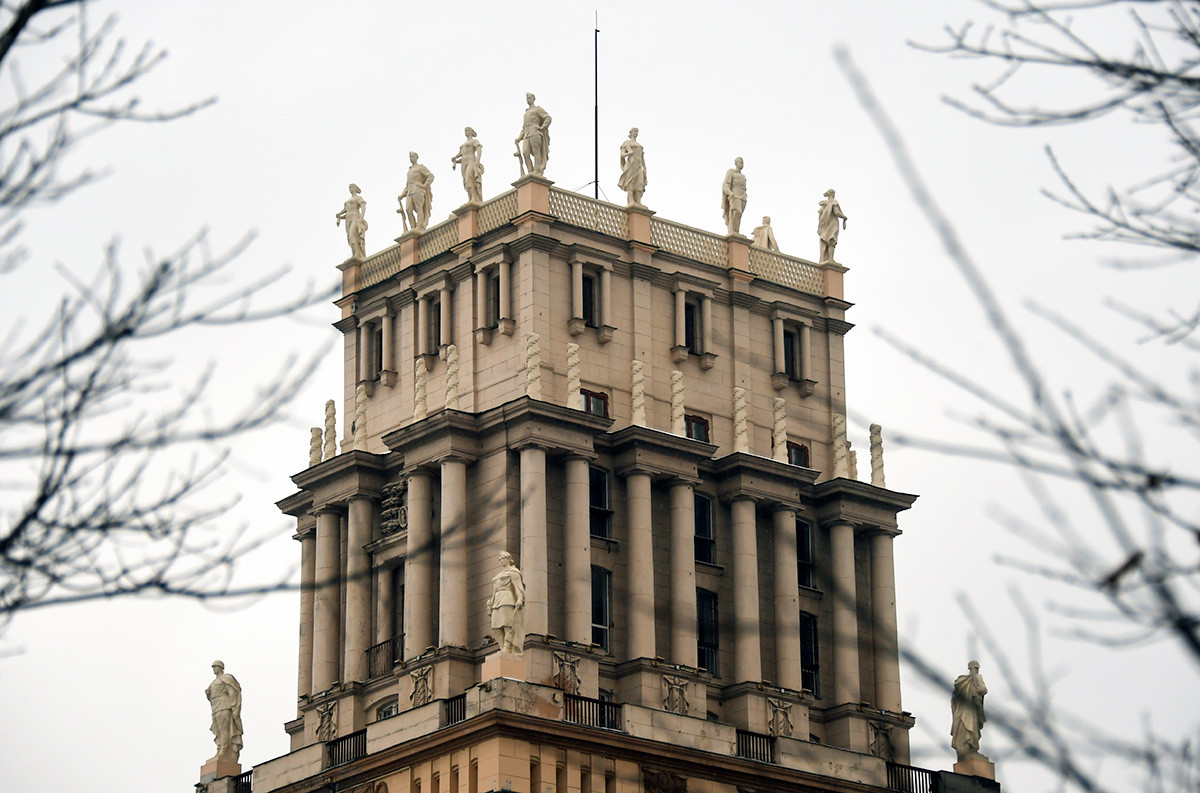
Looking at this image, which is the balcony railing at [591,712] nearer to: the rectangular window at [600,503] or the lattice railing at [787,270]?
the rectangular window at [600,503]

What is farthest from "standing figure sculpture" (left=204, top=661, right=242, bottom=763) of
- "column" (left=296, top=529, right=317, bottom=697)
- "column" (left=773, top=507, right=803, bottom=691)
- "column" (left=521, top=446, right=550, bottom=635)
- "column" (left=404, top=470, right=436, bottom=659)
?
"column" (left=773, top=507, right=803, bottom=691)

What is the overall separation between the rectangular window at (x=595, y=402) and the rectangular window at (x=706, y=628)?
5978 millimetres

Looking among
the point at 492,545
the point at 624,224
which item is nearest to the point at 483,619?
the point at 492,545

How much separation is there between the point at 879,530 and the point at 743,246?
9863 millimetres

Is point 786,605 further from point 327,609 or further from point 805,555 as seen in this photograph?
point 327,609

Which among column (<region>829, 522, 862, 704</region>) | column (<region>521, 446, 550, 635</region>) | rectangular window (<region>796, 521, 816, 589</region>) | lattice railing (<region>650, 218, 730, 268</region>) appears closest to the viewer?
column (<region>521, 446, 550, 635</region>)

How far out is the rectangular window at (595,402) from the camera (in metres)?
70.6

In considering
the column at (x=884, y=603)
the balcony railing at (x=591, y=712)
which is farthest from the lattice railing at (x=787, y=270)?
the balcony railing at (x=591, y=712)

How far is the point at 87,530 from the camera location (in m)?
18.9

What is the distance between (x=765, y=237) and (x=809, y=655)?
1373cm

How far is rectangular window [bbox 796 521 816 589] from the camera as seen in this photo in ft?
242

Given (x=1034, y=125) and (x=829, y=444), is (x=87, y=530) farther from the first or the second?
(x=829, y=444)

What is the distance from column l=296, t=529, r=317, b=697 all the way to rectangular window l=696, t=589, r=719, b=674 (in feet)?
39.6

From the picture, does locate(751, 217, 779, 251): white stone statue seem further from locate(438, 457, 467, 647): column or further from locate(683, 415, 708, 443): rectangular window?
locate(438, 457, 467, 647): column
